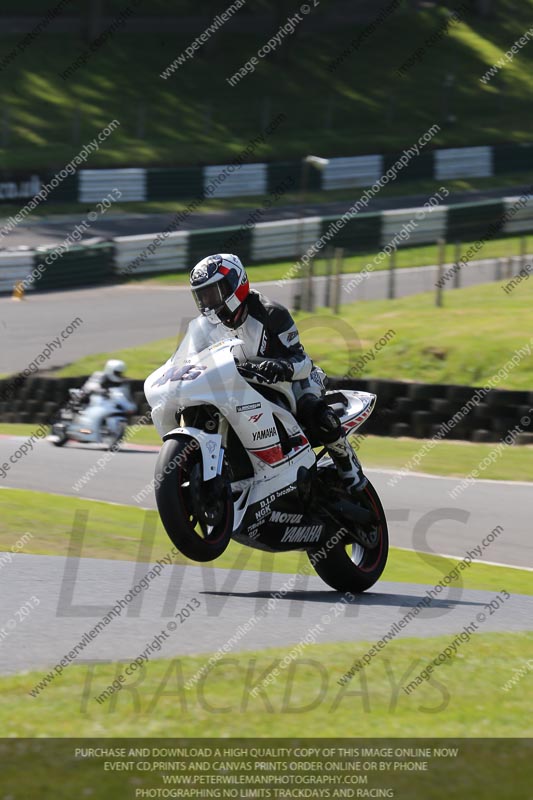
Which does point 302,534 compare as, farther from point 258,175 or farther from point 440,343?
point 258,175

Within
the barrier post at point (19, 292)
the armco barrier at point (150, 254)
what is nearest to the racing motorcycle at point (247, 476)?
Result: the barrier post at point (19, 292)

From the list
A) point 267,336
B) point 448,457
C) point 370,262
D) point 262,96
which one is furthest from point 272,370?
point 262,96

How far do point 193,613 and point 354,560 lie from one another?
5.88ft

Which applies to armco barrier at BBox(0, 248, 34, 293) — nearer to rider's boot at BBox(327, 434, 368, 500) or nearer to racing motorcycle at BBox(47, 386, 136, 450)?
racing motorcycle at BBox(47, 386, 136, 450)

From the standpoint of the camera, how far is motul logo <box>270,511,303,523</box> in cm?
719

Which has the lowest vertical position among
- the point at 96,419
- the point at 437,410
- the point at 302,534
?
the point at 96,419

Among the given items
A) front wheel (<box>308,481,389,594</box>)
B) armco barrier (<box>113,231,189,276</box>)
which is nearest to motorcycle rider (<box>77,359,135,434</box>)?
front wheel (<box>308,481,389,594</box>)

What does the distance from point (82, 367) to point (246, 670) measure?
53.2 ft

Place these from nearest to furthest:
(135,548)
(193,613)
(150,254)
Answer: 1. (193,613)
2. (135,548)
3. (150,254)

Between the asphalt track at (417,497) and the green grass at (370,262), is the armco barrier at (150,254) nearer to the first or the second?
the green grass at (370,262)

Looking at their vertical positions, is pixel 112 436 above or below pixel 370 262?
above

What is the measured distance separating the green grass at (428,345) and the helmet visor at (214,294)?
8507 mm

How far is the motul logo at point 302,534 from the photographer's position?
727cm

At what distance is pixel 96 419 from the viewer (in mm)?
16406
